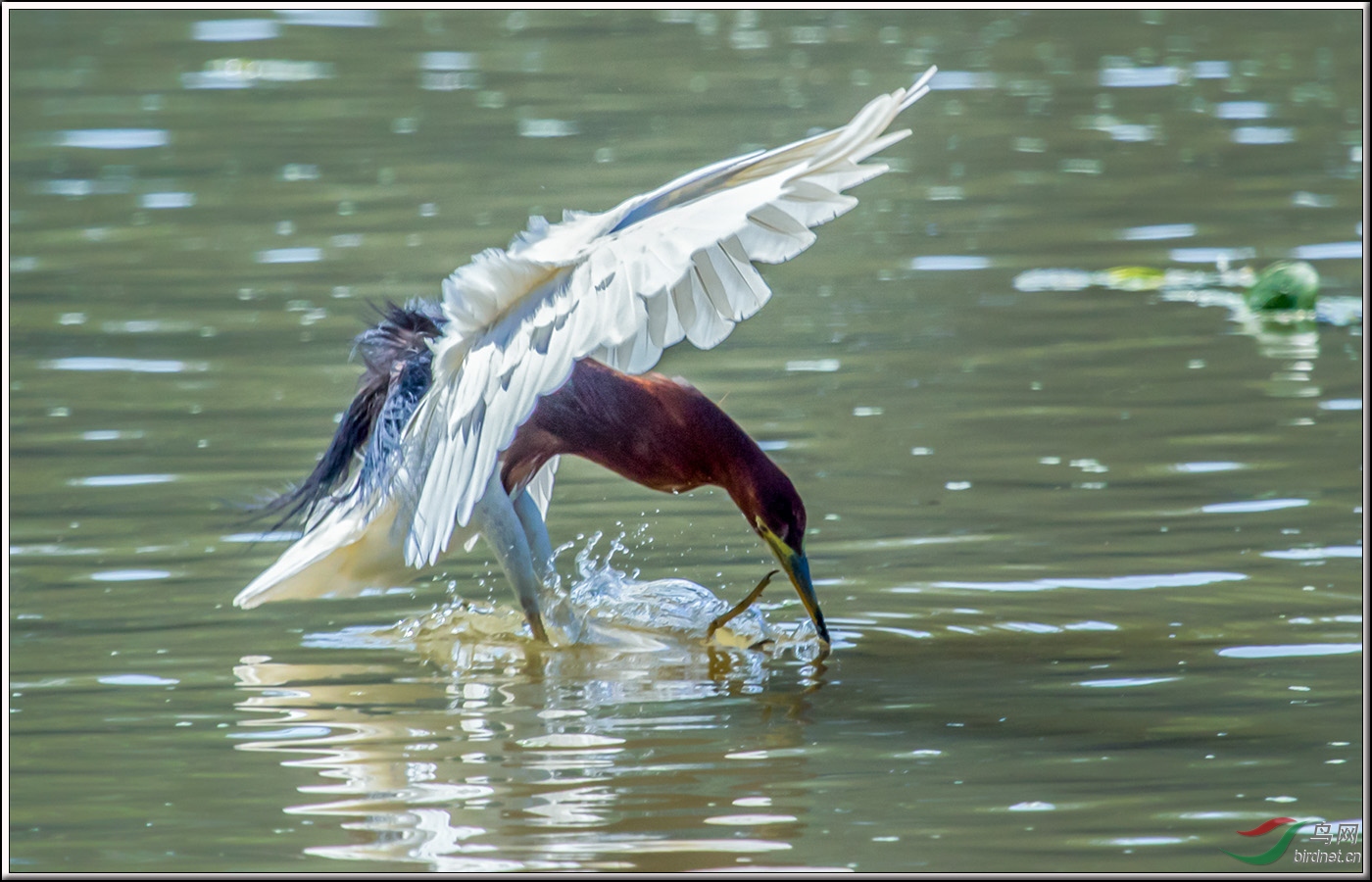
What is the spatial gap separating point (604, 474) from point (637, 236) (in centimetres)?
271

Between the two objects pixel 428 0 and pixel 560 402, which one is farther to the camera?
pixel 428 0

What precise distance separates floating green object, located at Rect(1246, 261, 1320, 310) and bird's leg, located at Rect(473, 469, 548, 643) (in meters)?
4.97

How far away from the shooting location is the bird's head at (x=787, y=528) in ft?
18.5

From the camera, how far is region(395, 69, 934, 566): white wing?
4766 millimetres

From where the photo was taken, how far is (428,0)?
70.2 feet

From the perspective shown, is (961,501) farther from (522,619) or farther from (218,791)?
(218,791)

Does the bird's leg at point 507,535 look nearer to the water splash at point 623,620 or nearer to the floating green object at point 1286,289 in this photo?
the water splash at point 623,620

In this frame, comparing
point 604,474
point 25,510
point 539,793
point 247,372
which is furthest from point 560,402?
point 247,372

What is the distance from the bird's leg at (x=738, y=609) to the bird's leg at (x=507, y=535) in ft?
1.88

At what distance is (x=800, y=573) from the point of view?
5715 millimetres

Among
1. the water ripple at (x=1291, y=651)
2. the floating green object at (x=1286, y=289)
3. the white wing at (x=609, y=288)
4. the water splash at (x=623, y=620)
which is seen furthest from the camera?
the floating green object at (x=1286, y=289)

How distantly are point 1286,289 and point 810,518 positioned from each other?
140 inches

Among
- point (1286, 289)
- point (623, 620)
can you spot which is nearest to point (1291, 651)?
point (623, 620)

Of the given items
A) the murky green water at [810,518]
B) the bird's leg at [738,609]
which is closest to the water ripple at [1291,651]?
the murky green water at [810,518]
